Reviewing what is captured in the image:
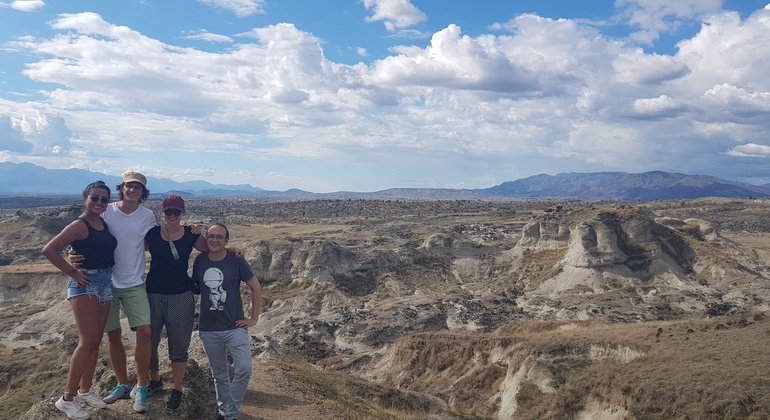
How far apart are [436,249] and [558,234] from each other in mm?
12044

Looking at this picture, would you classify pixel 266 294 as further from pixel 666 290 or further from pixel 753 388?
pixel 753 388

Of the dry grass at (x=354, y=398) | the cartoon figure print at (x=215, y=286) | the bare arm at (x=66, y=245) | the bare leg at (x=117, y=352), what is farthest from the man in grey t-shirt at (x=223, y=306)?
the dry grass at (x=354, y=398)

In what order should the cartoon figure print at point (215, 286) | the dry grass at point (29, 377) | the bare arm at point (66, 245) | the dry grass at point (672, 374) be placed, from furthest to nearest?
the dry grass at point (29, 377), the dry grass at point (672, 374), the cartoon figure print at point (215, 286), the bare arm at point (66, 245)

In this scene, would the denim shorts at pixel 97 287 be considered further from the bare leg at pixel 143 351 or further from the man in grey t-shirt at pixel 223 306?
the man in grey t-shirt at pixel 223 306

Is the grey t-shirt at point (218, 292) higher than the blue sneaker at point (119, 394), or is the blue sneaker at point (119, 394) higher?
the grey t-shirt at point (218, 292)

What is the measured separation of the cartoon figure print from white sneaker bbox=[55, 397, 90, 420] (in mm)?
2254

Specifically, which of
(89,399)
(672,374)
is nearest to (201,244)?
(89,399)

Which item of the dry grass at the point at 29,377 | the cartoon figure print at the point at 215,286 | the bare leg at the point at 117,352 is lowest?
the dry grass at the point at 29,377

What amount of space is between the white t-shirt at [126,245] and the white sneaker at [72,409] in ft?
5.76

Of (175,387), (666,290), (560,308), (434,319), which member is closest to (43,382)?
(175,387)

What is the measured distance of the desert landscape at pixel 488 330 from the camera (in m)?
14.9

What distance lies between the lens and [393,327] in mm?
31922

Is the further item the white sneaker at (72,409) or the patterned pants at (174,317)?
the patterned pants at (174,317)

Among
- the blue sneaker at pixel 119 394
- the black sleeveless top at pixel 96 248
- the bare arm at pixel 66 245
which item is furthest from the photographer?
the blue sneaker at pixel 119 394
